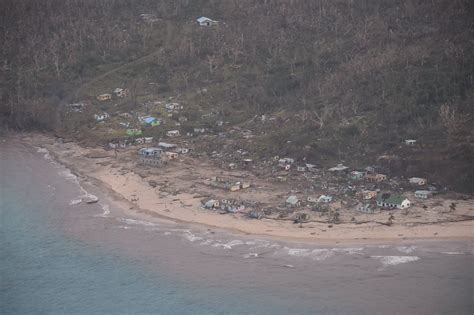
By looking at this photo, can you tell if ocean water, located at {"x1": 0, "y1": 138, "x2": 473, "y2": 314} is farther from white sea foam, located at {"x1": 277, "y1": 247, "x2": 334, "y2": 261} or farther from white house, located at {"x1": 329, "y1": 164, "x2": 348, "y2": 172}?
white house, located at {"x1": 329, "y1": 164, "x2": 348, "y2": 172}

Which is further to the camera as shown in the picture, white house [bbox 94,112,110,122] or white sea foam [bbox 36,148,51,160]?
white house [bbox 94,112,110,122]

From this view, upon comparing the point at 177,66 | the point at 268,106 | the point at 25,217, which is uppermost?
the point at 177,66

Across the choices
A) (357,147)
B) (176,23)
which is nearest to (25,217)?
(357,147)

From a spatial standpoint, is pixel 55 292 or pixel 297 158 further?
pixel 297 158

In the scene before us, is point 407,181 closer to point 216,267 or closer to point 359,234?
point 359,234

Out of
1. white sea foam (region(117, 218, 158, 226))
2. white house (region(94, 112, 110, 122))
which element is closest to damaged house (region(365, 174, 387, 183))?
white sea foam (region(117, 218, 158, 226))

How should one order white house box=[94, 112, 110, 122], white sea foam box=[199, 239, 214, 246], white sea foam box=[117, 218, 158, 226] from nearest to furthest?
white sea foam box=[199, 239, 214, 246], white sea foam box=[117, 218, 158, 226], white house box=[94, 112, 110, 122]

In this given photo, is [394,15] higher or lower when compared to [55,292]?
higher

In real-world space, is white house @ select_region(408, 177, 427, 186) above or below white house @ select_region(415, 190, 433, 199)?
above
